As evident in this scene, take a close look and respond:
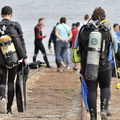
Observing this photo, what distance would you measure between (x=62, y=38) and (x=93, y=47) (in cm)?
805

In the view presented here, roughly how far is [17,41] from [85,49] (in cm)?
107

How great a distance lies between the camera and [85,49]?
8242mm

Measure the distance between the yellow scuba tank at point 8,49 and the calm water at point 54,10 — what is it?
33648 millimetres

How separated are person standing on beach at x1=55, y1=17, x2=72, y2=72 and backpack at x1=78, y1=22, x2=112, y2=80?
755 centimetres

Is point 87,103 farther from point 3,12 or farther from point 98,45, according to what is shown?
point 3,12

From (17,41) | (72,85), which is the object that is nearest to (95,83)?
(17,41)

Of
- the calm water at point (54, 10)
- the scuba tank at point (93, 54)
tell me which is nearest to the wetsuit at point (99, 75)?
the scuba tank at point (93, 54)

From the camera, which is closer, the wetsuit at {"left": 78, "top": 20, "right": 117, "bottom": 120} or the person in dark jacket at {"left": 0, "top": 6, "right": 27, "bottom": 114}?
the wetsuit at {"left": 78, "top": 20, "right": 117, "bottom": 120}

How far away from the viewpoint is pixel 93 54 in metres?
8.05

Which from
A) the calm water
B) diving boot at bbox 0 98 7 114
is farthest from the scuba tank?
the calm water

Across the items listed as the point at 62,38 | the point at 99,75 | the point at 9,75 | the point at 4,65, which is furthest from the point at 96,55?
the point at 62,38

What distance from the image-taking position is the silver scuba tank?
8.01 meters

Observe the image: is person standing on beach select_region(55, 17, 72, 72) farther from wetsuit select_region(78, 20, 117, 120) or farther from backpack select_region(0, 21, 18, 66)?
wetsuit select_region(78, 20, 117, 120)

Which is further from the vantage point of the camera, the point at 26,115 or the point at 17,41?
the point at 26,115
